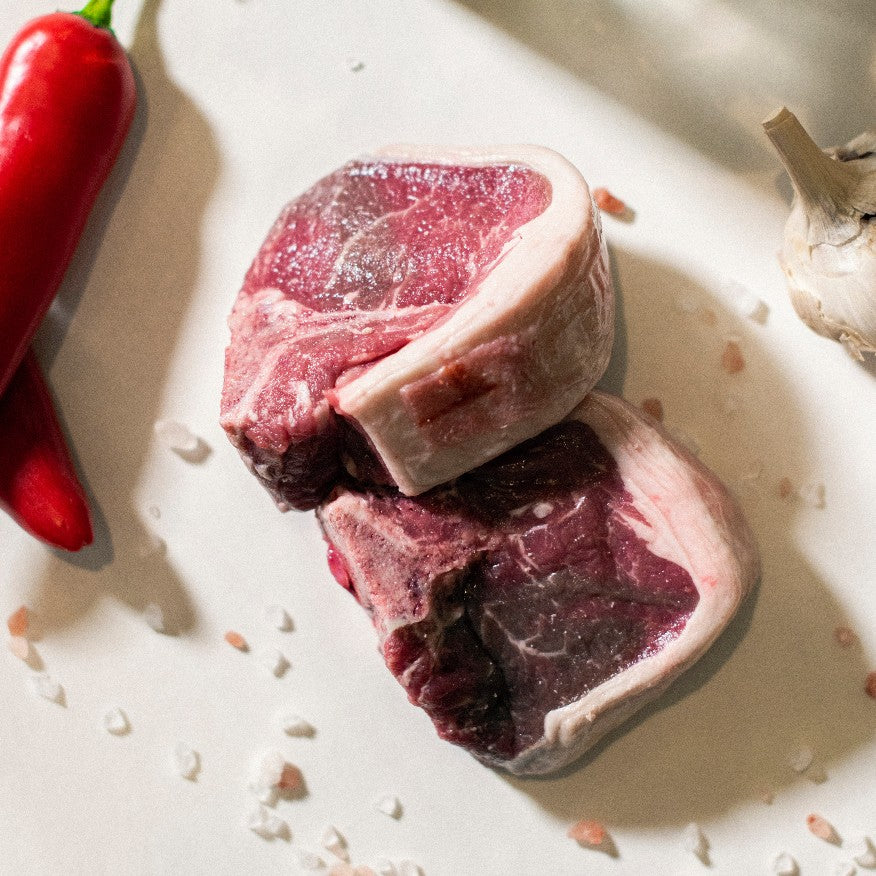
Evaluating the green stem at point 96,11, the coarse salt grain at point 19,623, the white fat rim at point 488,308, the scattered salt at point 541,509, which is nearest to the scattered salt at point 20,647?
the coarse salt grain at point 19,623

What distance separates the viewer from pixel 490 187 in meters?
2.39

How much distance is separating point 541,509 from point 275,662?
38.0 inches

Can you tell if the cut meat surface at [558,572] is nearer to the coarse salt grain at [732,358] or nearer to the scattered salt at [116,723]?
the coarse salt grain at [732,358]

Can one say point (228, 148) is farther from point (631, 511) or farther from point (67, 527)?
point (631, 511)

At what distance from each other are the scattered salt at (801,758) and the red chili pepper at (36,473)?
207cm

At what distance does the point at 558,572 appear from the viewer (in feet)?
7.68

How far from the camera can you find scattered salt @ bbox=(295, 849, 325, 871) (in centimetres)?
276

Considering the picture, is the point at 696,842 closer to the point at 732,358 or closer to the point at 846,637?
the point at 846,637

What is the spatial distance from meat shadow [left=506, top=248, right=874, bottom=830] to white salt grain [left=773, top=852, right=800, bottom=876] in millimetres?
165

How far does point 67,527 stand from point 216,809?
0.94 meters

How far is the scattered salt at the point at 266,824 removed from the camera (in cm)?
278

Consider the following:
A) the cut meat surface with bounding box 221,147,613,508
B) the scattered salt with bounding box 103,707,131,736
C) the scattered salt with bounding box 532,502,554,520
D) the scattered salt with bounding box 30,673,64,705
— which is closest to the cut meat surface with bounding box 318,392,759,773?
the scattered salt with bounding box 532,502,554,520

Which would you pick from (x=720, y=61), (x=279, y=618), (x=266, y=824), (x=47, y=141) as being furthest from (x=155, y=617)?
(x=720, y=61)

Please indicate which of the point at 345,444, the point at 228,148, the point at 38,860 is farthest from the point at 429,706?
the point at 228,148
